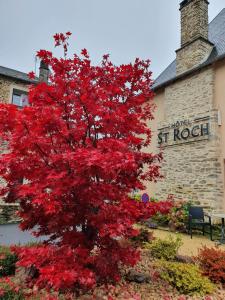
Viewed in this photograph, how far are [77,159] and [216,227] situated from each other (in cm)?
646

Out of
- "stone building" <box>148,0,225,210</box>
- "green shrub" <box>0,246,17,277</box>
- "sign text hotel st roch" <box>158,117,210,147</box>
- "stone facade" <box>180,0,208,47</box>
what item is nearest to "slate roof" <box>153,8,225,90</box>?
"stone building" <box>148,0,225,210</box>

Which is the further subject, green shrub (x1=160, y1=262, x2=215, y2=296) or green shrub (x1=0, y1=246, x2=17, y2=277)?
green shrub (x1=0, y1=246, x2=17, y2=277)

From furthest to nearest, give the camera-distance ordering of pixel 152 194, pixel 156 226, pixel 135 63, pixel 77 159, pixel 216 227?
pixel 152 194 < pixel 156 226 < pixel 216 227 < pixel 135 63 < pixel 77 159

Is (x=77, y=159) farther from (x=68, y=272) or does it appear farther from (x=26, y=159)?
(x=68, y=272)

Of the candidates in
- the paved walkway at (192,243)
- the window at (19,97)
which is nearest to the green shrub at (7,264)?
the paved walkway at (192,243)

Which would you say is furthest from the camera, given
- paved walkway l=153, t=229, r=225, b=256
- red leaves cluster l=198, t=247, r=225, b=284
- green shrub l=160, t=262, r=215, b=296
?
paved walkway l=153, t=229, r=225, b=256

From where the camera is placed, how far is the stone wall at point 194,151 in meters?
7.22

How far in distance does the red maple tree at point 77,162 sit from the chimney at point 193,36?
6837mm

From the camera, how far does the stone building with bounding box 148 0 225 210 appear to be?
7.30 m

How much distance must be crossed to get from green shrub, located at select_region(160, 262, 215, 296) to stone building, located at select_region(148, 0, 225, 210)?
13.6 ft

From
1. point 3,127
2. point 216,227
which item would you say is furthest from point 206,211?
point 3,127

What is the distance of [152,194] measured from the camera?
955cm

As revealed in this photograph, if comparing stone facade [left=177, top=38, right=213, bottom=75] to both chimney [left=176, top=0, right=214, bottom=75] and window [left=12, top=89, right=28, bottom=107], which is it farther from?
window [left=12, top=89, right=28, bottom=107]

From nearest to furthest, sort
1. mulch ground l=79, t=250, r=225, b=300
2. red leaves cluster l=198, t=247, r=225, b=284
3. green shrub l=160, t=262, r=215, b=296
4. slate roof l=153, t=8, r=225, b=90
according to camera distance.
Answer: mulch ground l=79, t=250, r=225, b=300 → green shrub l=160, t=262, r=215, b=296 → red leaves cluster l=198, t=247, r=225, b=284 → slate roof l=153, t=8, r=225, b=90
